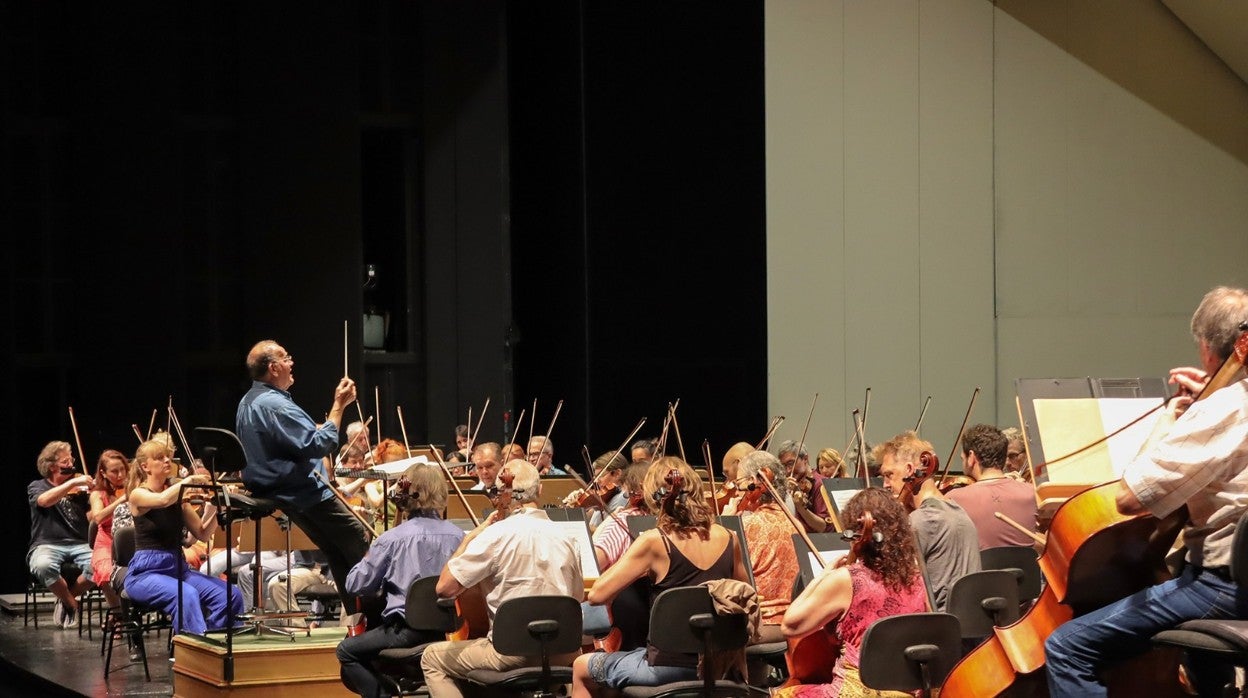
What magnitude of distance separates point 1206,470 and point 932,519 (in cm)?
188

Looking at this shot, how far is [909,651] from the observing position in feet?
12.6

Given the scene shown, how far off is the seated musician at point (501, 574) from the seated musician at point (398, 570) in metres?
0.38

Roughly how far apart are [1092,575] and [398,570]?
290 centimetres

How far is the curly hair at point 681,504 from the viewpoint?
4656 millimetres

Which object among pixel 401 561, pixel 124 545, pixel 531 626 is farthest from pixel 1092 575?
pixel 124 545

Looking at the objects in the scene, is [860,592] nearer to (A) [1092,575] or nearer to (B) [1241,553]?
(A) [1092,575]

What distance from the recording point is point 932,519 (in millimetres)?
5062

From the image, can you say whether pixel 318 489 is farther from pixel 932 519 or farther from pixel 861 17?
pixel 861 17

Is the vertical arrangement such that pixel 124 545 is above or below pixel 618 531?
below

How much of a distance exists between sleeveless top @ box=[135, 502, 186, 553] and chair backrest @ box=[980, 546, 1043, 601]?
12.2 feet

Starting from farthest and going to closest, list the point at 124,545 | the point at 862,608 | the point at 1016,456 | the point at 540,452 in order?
the point at 540,452 → the point at 124,545 → the point at 1016,456 → the point at 862,608

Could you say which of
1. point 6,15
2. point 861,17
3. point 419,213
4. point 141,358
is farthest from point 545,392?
point 6,15

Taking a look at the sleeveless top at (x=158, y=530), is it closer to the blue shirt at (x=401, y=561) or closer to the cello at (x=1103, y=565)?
the blue shirt at (x=401, y=561)

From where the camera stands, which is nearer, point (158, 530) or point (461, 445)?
point (158, 530)
